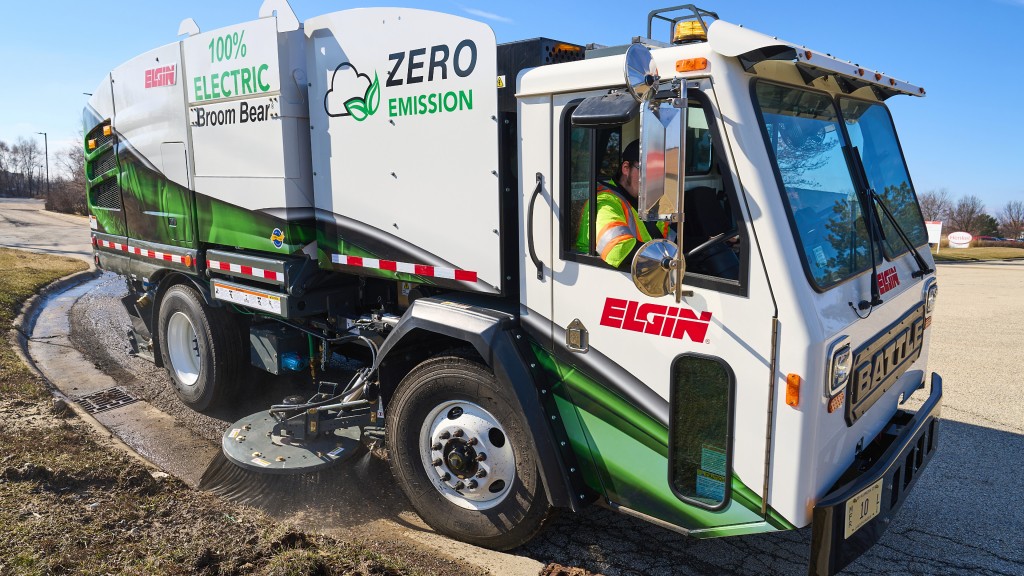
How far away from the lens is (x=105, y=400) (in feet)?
19.0

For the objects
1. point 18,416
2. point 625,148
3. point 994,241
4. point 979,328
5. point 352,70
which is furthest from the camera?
point 994,241

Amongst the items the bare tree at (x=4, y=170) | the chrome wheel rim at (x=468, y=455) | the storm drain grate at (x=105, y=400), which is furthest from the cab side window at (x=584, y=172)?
the bare tree at (x=4, y=170)

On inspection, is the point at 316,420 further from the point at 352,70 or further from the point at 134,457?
the point at 352,70

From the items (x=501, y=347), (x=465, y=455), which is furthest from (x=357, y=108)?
(x=465, y=455)

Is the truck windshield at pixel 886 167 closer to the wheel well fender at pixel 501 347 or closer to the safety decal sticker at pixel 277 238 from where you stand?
the wheel well fender at pixel 501 347

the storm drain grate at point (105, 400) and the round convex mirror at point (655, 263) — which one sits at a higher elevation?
the round convex mirror at point (655, 263)

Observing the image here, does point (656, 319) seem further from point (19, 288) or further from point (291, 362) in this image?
point (19, 288)

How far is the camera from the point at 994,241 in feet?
106

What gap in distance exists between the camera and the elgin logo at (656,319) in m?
2.65

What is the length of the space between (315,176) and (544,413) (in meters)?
2.08

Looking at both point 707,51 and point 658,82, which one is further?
point 707,51

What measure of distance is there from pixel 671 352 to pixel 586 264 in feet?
1.68

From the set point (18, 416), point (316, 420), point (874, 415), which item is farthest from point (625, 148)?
point (18, 416)

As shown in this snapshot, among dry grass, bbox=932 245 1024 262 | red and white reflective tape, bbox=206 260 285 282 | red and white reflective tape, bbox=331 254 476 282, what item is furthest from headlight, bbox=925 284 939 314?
Answer: dry grass, bbox=932 245 1024 262
